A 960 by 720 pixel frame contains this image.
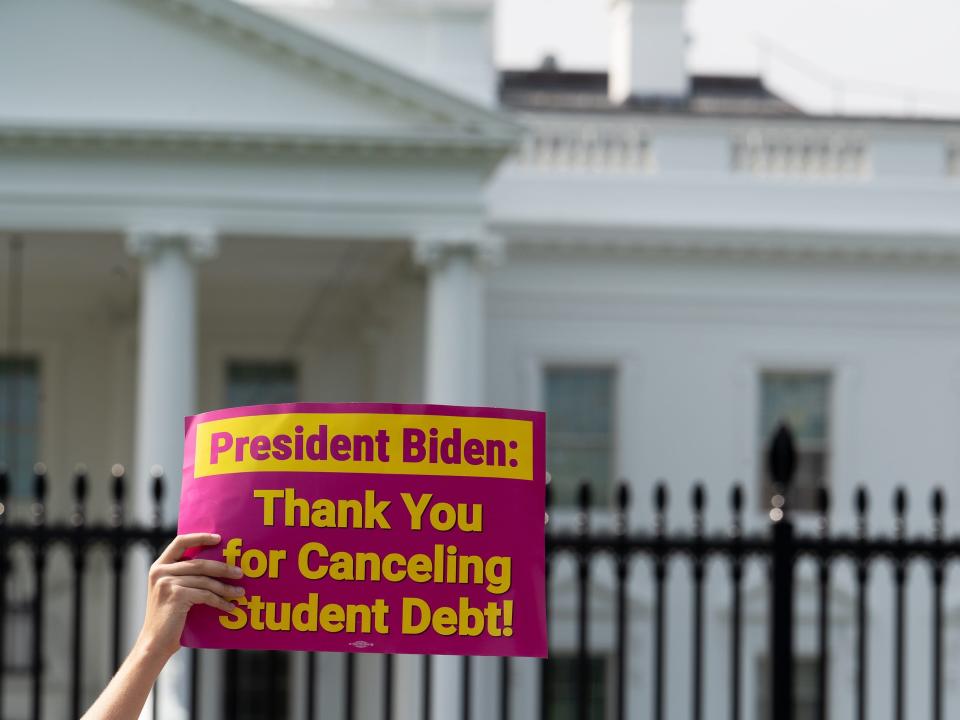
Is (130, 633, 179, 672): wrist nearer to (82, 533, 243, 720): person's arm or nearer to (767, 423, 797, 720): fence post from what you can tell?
(82, 533, 243, 720): person's arm

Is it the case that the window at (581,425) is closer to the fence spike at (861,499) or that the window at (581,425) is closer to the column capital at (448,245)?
the column capital at (448,245)

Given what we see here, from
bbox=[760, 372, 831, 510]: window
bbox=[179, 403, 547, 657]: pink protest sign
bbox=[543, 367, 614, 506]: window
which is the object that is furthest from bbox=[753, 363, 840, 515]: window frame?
bbox=[179, 403, 547, 657]: pink protest sign

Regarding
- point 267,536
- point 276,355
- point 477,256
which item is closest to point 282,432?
point 267,536

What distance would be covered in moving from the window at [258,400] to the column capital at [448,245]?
6216 millimetres

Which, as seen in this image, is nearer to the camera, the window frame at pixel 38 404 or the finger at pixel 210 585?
the finger at pixel 210 585

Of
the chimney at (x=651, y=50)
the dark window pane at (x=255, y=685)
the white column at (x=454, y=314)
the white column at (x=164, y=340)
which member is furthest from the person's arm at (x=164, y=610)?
the chimney at (x=651, y=50)

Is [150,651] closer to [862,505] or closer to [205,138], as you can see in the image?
[862,505]

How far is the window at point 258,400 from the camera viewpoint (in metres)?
24.0

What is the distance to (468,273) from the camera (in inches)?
738

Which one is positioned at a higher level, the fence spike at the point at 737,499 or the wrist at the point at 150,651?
the fence spike at the point at 737,499

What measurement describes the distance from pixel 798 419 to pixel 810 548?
644 inches

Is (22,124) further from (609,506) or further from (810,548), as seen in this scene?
(810,548)

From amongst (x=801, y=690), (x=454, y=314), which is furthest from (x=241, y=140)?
(x=801, y=690)

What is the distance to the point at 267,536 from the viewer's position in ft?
11.9
